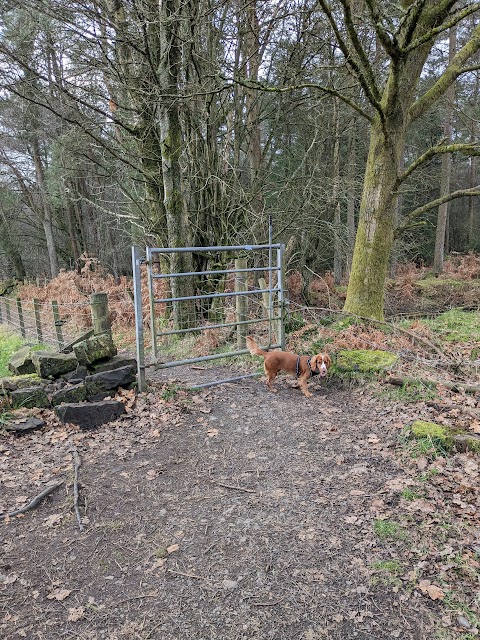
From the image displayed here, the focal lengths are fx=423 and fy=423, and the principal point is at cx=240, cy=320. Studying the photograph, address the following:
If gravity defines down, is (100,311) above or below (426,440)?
above

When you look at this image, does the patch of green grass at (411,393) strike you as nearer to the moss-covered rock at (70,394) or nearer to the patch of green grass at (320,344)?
the patch of green grass at (320,344)

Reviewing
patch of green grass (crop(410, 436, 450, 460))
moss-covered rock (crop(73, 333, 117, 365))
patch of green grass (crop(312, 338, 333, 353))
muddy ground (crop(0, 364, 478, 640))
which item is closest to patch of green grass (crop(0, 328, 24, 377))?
moss-covered rock (crop(73, 333, 117, 365))

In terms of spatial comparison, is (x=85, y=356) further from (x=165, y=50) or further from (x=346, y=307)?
(x=165, y=50)

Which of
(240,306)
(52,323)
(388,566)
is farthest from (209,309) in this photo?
(388,566)

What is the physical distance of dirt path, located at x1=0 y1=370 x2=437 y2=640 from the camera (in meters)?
2.33

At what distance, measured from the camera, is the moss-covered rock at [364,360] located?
5500mm

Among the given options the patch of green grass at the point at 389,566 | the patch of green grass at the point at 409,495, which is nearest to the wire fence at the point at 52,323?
the patch of green grass at the point at 409,495

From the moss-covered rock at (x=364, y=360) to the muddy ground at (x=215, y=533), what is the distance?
2.37 feet

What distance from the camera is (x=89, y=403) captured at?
15.8 ft

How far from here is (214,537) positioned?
3000mm

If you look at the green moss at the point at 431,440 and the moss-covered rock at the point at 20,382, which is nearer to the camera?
the green moss at the point at 431,440

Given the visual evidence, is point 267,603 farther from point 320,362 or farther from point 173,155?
point 173,155

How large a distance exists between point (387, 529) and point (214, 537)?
120 centimetres

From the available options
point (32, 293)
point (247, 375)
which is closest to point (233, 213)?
point (247, 375)
